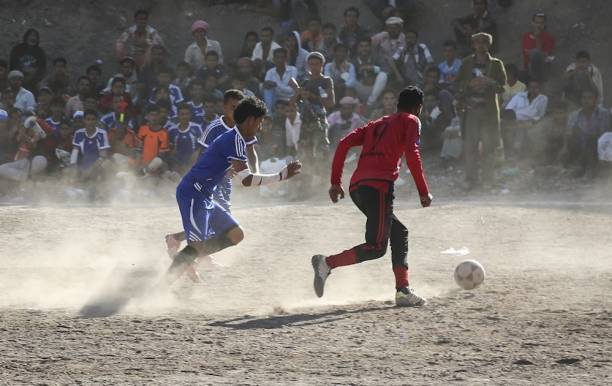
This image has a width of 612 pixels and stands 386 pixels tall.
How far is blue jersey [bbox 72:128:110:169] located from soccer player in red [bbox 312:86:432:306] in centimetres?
924

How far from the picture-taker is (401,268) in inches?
356

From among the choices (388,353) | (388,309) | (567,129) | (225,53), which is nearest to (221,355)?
(388,353)

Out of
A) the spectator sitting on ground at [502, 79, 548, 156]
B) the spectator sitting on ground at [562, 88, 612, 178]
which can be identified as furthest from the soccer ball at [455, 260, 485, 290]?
the spectator sitting on ground at [502, 79, 548, 156]

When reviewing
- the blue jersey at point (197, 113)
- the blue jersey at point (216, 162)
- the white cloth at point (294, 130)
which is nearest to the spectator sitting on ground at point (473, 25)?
the white cloth at point (294, 130)

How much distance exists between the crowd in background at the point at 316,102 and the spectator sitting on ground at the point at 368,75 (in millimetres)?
24

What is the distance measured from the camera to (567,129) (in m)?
17.0

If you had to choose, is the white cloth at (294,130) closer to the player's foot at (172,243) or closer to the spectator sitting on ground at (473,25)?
the spectator sitting on ground at (473,25)

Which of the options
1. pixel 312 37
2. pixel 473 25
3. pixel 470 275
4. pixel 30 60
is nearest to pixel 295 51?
pixel 312 37

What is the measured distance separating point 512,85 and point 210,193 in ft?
31.9

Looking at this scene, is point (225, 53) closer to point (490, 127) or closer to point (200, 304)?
point (490, 127)

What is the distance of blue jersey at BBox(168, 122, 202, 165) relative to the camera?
17.5 m

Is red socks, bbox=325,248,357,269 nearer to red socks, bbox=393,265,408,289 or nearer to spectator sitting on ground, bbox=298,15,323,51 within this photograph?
red socks, bbox=393,265,408,289

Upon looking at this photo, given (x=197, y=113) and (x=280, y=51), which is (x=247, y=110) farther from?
(x=280, y=51)

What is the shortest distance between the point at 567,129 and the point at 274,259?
698cm
